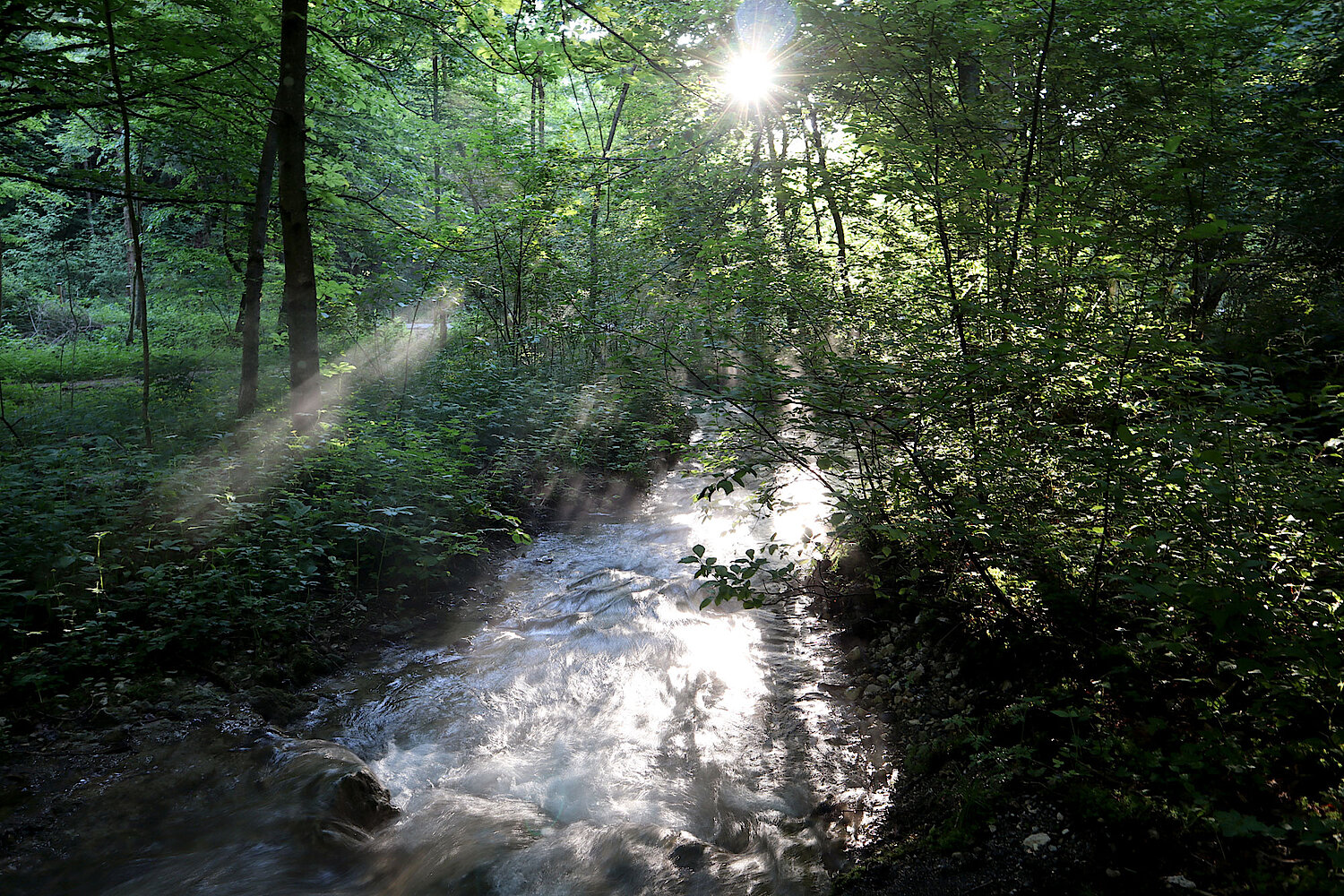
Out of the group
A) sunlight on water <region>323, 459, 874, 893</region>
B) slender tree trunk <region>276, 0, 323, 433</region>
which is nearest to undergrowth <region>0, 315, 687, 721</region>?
slender tree trunk <region>276, 0, 323, 433</region>

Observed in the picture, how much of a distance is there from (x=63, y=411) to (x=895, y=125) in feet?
46.6

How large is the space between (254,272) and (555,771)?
9.43 meters

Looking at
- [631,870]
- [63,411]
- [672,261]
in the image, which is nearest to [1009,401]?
[631,870]

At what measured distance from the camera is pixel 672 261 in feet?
46.6

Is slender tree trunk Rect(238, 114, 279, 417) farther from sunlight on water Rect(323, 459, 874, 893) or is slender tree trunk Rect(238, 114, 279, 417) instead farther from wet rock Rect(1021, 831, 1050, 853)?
wet rock Rect(1021, 831, 1050, 853)

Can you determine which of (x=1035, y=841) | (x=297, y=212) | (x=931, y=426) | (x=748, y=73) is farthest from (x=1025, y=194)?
(x=297, y=212)

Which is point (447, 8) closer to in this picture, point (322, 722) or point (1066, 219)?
point (1066, 219)

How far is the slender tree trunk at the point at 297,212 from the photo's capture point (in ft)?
22.9

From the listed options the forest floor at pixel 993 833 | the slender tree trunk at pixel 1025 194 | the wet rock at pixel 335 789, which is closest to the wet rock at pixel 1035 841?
the forest floor at pixel 993 833

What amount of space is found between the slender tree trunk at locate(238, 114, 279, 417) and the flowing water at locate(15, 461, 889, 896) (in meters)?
6.03

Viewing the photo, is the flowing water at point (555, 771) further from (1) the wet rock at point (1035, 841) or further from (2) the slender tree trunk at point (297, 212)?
(2) the slender tree trunk at point (297, 212)

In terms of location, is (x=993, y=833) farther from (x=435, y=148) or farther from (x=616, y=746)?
(x=435, y=148)

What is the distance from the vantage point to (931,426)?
490cm

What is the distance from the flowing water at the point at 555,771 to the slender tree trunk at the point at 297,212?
3.09 metres
